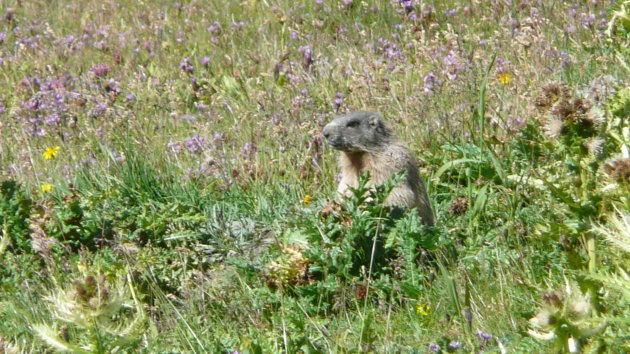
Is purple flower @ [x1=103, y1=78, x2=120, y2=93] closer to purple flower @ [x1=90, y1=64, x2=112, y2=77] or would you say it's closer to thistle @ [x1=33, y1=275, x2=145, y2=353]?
purple flower @ [x1=90, y1=64, x2=112, y2=77]

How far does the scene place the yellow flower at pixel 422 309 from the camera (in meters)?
4.21

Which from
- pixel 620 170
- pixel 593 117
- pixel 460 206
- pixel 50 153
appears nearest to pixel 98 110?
pixel 50 153

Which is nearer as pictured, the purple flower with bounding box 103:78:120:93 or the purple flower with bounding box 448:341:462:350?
the purple flower with bounding box 448:341:462:350

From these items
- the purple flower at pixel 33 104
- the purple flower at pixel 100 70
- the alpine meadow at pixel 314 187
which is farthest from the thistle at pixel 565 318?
the purple flower at pixel 100 70

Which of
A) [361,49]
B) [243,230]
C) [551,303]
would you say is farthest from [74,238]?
[361,49]

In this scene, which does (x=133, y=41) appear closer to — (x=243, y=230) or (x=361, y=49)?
(x=361, y=49)

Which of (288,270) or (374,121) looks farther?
(374,121)

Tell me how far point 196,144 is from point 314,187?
3.57 feet

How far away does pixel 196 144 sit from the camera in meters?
6.75

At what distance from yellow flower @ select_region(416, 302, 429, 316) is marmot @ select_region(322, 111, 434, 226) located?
1306 millimetres

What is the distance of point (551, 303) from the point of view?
2.52 m

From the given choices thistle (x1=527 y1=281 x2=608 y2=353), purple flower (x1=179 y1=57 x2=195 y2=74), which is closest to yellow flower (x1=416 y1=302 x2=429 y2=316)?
thistle (x1=527 y1=281 x2=608 y2=353)

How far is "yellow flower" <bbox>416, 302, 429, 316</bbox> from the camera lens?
13.8ft

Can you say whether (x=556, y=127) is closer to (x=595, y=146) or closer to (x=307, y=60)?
(x=595, y=146)
